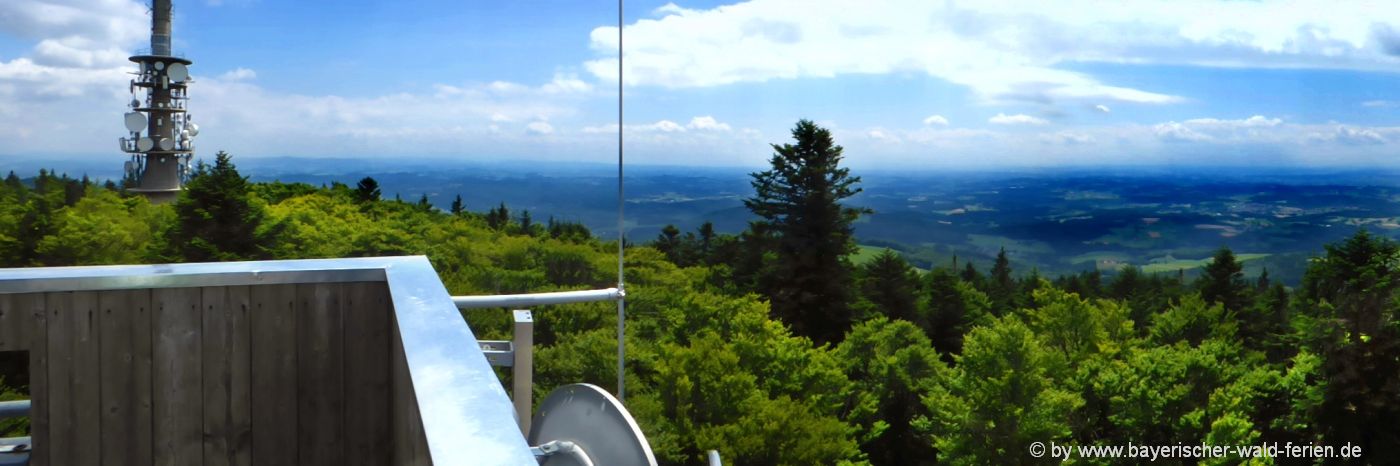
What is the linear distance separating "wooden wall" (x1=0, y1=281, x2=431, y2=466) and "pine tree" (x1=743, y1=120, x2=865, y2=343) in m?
30.4

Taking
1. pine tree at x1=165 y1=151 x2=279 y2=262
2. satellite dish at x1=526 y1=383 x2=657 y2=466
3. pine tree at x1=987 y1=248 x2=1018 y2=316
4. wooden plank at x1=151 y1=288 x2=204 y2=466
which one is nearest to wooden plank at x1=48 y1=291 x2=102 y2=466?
wooden plank at x1=151 y1=288 x2=204 y2=466

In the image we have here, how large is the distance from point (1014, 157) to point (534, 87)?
28101 millimetres

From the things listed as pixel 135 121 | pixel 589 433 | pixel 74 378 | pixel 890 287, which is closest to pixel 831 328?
pixel 890 287

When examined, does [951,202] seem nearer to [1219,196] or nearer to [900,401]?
[1219,196]

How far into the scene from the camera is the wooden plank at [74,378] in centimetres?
193

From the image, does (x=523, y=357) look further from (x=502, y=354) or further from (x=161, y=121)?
(x=161, y=121)

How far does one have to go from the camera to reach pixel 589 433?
2.33m

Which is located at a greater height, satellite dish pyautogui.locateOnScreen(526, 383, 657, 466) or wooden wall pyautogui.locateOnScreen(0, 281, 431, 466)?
wooden wall pyautogui.locateOnScreen(0, 281, 431, 466)

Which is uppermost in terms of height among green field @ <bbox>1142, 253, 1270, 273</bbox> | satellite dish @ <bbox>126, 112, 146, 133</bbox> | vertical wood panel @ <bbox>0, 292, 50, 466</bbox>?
satellite dish @ <bbox>126, 112, 146, 133</bbox>

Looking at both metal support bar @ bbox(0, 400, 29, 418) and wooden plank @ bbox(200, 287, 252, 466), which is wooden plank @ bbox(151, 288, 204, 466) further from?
metal support bar @ bbox(0, 400, 29, 418)

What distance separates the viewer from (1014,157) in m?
60.9

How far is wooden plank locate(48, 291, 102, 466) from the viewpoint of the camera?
1931 mm

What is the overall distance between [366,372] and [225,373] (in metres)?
0.26

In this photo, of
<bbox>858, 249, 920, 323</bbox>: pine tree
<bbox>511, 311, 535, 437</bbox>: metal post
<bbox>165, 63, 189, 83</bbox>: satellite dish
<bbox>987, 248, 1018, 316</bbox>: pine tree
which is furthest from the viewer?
<bbox>987, 248, 1018, 316</bbox>: pine tree
